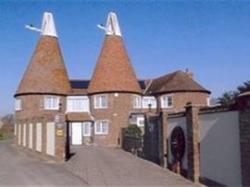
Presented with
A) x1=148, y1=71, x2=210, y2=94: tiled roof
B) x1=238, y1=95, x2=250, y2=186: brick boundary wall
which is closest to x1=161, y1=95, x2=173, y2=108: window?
x1=148, y1=71, x2=210, y2=94: tiled roof

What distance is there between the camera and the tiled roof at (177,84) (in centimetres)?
4997

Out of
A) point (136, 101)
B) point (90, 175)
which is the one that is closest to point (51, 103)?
point (136, 101)

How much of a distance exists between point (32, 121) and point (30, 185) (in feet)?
54.3

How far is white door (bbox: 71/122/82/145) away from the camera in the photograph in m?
48.2

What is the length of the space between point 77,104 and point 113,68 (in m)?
5.62

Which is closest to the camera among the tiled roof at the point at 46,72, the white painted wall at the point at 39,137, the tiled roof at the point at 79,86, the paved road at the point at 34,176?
the paved road at the point at 34,176

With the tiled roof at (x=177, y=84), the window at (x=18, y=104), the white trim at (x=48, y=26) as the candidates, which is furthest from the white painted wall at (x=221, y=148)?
the white trim at (x=48, y=26)

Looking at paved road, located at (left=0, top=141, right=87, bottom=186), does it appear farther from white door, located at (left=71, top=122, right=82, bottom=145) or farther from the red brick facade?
white door, located at (left=71, top=122, right=82, bottom=145)

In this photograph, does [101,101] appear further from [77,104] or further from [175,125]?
[175,125]

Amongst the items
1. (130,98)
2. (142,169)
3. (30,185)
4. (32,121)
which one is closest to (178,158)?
(142,169)

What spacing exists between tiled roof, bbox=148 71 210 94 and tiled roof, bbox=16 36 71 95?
10764 millimetres

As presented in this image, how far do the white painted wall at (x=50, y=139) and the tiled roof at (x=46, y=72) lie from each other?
20674 millimetres

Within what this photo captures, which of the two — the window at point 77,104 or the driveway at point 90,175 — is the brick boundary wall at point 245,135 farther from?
the window at point 77,104

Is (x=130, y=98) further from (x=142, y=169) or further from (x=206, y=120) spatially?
(x=206, y=120)
